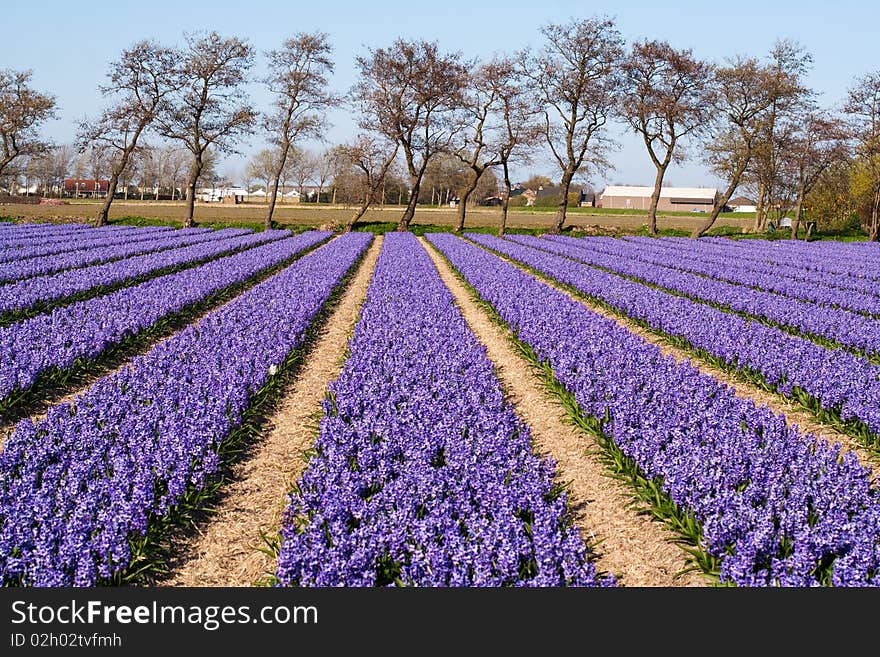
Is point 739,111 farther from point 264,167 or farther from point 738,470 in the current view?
point 264,167

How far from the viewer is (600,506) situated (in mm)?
5723

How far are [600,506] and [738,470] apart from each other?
116cm

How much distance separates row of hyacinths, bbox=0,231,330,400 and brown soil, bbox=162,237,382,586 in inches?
119

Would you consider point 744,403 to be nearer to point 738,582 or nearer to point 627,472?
point 627,472

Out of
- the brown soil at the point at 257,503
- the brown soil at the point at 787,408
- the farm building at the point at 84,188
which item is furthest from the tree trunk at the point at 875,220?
the farm building at the point at 84,188

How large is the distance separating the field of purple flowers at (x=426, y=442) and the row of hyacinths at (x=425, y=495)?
20mm

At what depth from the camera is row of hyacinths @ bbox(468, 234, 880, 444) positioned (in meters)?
7.94

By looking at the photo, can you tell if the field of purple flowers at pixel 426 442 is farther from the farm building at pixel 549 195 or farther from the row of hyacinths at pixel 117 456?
the farm building at pixel 549 195

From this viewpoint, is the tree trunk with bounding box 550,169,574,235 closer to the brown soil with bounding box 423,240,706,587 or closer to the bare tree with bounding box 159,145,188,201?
the brown soil with bounding box 423,240,706,587

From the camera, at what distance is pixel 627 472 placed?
244 inches

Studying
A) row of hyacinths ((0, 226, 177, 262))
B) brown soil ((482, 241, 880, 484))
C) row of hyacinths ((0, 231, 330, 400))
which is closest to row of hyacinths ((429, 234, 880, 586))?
brown soil ((482, 241, 880, 484))

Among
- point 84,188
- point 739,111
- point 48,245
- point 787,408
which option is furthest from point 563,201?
point 84,188

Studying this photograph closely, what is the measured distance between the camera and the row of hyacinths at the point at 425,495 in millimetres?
4098

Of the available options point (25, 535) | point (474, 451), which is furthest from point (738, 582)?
point (25, 535)
